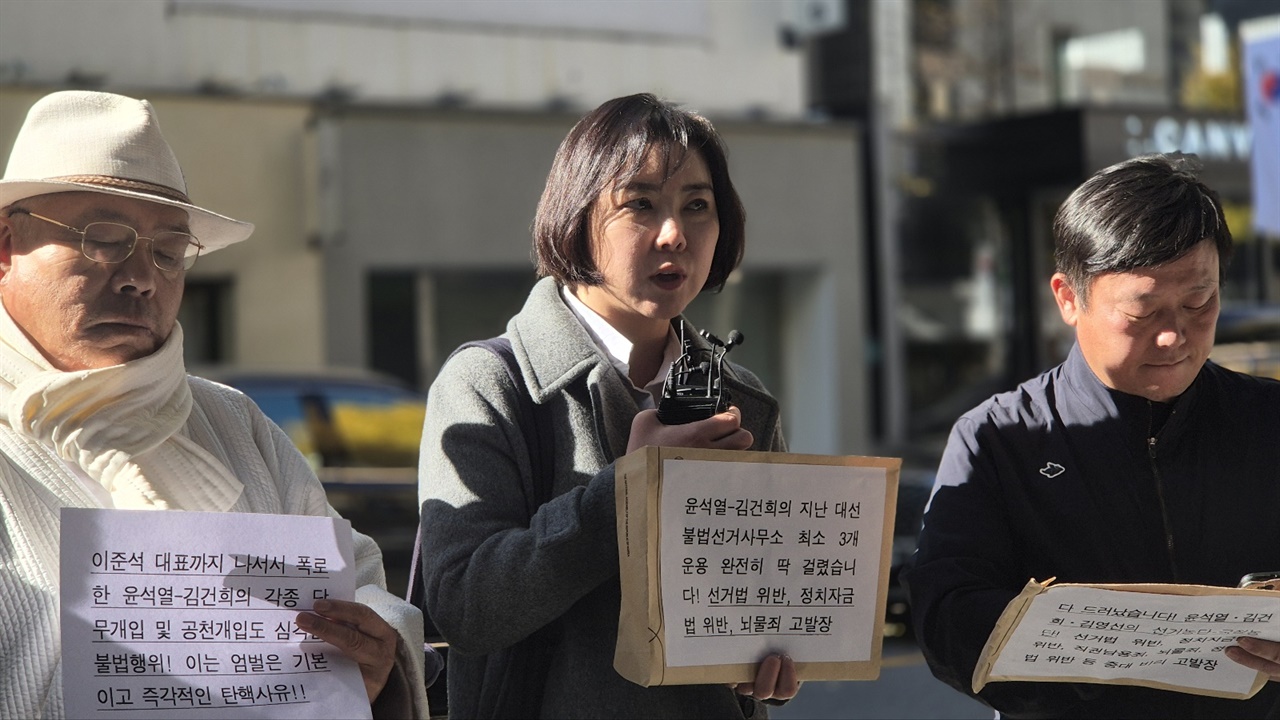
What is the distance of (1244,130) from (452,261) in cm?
881

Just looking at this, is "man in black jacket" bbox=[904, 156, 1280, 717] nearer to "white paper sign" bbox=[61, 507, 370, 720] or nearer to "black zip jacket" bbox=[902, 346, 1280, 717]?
"black zip jacket" bbox=[902, 346, 1280, 717]

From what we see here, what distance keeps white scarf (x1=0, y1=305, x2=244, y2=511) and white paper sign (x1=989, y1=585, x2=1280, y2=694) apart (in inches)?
49.6

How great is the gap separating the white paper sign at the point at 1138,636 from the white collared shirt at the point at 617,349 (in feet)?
2.30

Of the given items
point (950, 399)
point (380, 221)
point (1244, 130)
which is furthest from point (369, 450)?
point (1244, 130)

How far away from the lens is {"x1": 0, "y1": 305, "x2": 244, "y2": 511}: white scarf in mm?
2096

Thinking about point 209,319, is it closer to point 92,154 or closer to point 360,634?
point 92,154

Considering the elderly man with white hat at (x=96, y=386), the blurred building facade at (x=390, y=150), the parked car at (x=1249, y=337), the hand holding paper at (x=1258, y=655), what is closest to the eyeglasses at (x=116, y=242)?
the elderly man with white hat at (x=96, y=386)

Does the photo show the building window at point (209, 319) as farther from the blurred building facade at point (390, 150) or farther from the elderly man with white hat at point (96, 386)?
the elderly man with white hat at point (96, 386)

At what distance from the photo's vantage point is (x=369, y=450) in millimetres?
7152

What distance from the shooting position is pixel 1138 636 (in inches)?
92.0

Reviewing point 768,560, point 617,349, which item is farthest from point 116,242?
point 768,560

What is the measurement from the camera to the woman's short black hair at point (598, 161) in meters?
2.38

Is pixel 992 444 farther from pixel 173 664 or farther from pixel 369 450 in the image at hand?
pixel 369 450

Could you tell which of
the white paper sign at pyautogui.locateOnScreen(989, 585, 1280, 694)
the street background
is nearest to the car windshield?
the street background
